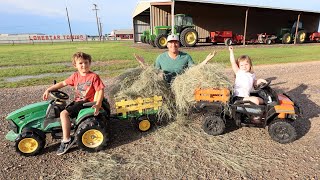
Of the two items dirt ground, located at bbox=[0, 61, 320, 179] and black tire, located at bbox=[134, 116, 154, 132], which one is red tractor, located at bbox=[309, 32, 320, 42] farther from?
black tire, located at bbox=[134, 116, 154, 132]

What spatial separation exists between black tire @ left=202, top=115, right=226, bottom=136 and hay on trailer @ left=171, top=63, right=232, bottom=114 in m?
0.37

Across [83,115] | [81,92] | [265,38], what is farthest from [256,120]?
[265,38]

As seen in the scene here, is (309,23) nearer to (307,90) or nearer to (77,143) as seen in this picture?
(307,90)

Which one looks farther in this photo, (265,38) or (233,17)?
(233,17)

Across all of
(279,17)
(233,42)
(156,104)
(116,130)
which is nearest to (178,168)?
(156,104)

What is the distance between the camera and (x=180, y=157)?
3.45 m

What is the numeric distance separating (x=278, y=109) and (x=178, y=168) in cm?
179

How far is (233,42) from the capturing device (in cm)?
2588

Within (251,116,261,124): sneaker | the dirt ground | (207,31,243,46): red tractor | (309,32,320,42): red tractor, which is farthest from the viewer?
(309,32,320,42): red tractor

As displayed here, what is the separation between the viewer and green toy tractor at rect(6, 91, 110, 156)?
3.48 m

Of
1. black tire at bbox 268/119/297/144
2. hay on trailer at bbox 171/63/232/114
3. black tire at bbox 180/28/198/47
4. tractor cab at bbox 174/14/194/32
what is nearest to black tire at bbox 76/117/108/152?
hay on trailer at bbox 171/63/232/114

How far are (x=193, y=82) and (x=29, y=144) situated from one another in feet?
8.53

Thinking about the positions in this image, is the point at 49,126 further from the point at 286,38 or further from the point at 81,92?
the point at 286,38

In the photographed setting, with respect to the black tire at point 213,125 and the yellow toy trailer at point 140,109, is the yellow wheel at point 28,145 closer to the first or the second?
the yellow toy trailer at point 140,109
